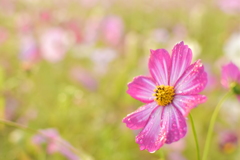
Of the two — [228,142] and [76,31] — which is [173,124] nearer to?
[228,142]

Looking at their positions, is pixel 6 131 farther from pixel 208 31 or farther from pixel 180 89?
pixel 208 31

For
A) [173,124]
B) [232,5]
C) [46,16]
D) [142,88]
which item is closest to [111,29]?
[46,16]

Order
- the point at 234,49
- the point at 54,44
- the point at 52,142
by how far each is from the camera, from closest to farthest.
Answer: the point at 52,142 < the point at 54,44 < the point at 234,49

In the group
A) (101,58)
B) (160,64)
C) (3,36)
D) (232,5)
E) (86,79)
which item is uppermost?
(232,5)

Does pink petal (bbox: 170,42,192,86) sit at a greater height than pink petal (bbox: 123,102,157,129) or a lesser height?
greater

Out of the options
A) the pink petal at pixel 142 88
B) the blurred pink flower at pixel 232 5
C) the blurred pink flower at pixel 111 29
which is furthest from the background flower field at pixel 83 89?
the pink petal at pixel 142 88

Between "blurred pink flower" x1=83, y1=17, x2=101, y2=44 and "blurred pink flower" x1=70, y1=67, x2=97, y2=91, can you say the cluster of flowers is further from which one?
"blurred pink flower" x1=83, y1=17, x2=101, y2=44

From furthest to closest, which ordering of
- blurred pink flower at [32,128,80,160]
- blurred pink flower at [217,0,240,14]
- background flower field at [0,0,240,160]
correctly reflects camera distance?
1. blurred pink flower at [217,0,240,14]
2. background flower field at [0,0,240,160]
3. blurred pink flower at [32,128,80,160]

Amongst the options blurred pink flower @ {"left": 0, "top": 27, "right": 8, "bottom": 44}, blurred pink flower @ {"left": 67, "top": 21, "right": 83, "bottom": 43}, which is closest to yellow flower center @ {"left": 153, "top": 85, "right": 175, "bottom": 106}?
blurred pink flower @ {"left": 67, "top": 21, "right": 83, "bottom": 43}
